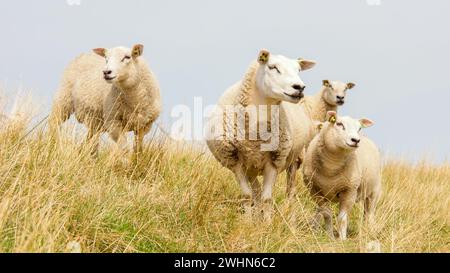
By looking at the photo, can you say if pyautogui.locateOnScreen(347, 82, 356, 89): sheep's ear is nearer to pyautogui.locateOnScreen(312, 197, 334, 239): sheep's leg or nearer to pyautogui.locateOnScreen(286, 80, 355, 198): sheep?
pyautogui.locateOnScreen(286, 80, 355, 198): sheep

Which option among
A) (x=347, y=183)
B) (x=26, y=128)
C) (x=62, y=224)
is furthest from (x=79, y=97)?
(x=62, y=224)

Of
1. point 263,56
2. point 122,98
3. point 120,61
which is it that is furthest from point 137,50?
point 263,56

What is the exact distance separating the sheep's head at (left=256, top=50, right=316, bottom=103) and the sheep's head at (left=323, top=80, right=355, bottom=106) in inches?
154

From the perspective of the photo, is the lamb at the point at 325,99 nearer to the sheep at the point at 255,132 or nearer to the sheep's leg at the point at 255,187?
the sheep's leg at the point at 255,187

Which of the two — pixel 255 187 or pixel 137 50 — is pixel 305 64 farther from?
pixel 137 50

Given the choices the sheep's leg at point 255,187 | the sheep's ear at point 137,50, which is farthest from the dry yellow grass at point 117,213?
the sheep's ear at point 137,50

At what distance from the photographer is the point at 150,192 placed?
19.8 ft

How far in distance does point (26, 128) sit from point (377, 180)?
434 cm

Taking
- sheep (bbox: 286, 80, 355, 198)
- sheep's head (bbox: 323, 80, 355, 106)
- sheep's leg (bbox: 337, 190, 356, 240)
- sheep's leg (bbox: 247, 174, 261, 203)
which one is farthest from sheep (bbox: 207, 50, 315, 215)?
sheep's head (bbox: 323, 80, 355, 106)

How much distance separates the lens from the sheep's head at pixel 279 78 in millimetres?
6441

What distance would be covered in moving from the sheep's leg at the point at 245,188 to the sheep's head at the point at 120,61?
2140 mm

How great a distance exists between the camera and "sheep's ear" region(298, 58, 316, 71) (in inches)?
282

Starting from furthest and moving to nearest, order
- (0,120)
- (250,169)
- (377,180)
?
(377,180), (250,169), (0,120)
